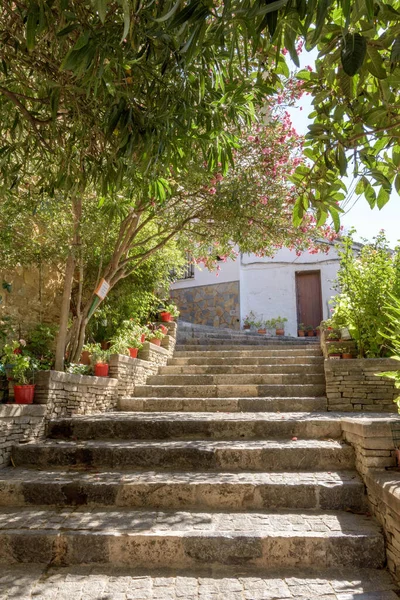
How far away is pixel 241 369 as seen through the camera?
6.70 m

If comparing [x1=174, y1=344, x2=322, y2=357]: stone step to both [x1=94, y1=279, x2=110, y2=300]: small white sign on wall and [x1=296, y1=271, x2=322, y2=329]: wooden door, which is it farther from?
[x1=296, y1=271, x2=322, y2=329]: wooden door

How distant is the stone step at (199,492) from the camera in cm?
325

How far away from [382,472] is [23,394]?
10.2 feet

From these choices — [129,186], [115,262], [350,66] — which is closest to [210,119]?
[129,186]

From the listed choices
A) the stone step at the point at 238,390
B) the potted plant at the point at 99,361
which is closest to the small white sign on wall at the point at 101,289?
the potted plant at the point at 99,361

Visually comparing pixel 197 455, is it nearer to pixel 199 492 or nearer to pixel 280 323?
pixel 199 492

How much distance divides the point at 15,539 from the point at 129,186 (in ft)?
7.56

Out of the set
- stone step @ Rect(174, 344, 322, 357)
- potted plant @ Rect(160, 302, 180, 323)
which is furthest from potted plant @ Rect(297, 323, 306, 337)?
potted plant @ Rect(160, 302, 180, 323)

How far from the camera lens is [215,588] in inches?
98.9

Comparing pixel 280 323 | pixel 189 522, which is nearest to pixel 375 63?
pixel 189 522

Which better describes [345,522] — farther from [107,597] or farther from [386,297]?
[386,297]

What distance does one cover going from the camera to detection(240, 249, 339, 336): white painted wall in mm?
11906

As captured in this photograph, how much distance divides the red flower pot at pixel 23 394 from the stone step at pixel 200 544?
5.04 feet

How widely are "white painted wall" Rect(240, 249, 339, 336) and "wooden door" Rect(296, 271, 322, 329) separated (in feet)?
0.63
